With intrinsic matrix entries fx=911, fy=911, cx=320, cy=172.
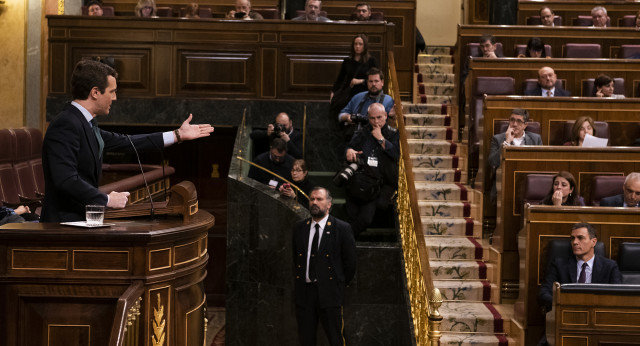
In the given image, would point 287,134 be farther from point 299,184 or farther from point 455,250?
point 455,250

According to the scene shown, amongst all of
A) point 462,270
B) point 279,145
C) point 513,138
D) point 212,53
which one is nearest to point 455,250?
A: point 462,270

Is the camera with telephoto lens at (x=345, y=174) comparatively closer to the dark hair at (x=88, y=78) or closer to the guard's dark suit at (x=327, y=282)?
the guard's dark suit at (x=327, y=282)

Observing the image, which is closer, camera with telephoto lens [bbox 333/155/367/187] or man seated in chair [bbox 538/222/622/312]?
man seated in chair [bbox 538/222/622/312]

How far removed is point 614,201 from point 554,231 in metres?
0.60

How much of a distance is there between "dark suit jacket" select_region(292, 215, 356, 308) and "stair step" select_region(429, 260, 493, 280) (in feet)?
2.41

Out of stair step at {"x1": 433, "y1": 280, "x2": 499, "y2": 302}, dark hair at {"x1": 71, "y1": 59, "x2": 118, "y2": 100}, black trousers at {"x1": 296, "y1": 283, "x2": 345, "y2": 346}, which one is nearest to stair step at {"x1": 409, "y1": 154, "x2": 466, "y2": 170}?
stair step at {"x1": 433, "y1": 280, "x2": 499, "y2": 302}

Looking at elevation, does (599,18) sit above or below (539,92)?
above

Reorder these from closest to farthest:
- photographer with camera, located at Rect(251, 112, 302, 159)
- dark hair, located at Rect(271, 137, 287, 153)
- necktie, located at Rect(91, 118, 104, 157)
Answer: necktie, located at Rect(91, 118, 104, 157) → dark hair, located at Rect(271, 137, 287, 153) → photographer with camera, located at Rect(251, 112, 302, 159)

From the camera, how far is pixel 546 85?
7.30 m

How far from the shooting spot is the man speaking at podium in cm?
309

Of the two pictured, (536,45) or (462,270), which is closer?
(462,270)

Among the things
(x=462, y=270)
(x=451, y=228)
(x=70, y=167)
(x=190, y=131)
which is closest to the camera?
(x=70, y=167)

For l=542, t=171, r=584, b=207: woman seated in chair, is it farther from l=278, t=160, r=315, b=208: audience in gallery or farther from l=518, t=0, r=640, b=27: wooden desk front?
l=518, t=0, r=640, b=27: wooden desk front

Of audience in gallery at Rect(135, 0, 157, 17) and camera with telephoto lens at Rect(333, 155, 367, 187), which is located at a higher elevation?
audience in gallery at Rect(135, 0, 157, 17)
